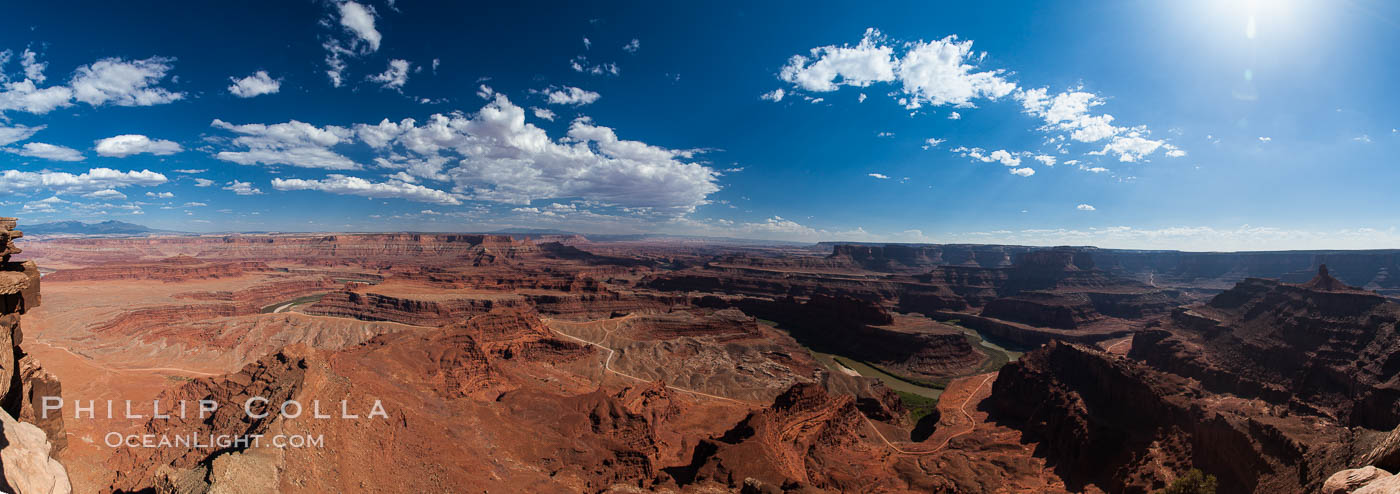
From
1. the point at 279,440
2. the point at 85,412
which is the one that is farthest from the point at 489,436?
the point at 85,412

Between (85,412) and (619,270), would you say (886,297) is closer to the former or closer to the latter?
(619,270)

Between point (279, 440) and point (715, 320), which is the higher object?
point (279, 440)

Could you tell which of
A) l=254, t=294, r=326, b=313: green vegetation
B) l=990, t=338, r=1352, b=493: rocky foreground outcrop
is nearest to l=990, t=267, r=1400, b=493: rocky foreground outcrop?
l=990, t=338, r=1352, b=493: rocky foreground outcrop

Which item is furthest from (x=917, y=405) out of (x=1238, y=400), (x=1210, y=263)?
(x=1210, y=263)

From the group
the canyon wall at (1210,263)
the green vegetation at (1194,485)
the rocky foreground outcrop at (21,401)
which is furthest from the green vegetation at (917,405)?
the canyon wall at (1210,263)

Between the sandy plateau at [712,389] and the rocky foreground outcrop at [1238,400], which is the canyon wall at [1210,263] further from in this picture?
the rocky foreground outcrop at [1238,400]

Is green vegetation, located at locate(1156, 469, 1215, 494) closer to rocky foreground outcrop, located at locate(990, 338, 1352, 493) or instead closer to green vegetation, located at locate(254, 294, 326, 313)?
rocky foreground outcrop, located at locate(990, 338, 1352, 493)
